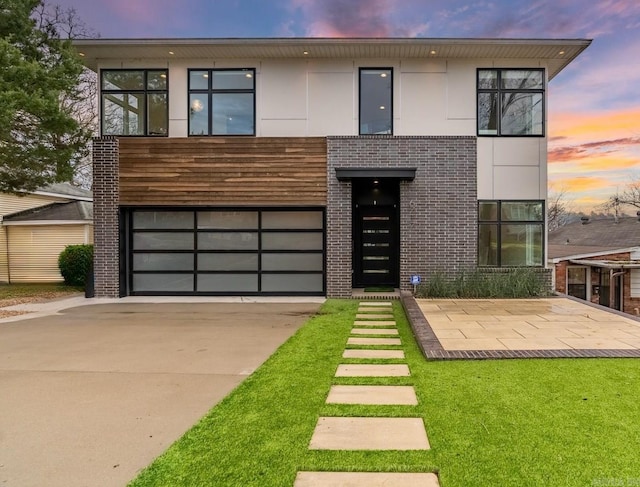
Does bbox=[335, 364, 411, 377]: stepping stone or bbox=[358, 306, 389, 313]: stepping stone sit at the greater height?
bbox=[358, 306, 389, 313]: stepping stone

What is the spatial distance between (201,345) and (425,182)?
6786mm

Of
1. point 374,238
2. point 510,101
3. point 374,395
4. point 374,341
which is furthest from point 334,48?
point 374,395

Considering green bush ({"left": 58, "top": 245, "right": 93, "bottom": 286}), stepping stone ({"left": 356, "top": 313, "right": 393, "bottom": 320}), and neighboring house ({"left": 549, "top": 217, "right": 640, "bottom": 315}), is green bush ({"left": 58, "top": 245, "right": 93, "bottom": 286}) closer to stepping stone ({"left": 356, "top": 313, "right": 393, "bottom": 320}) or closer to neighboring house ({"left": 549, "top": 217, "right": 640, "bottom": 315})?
stepping stone ({"left": 356, "top": 313, "right": 393, "bottom": 320})

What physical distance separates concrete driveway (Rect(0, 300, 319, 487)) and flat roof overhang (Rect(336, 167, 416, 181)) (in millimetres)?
3643

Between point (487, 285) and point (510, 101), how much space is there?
473cm

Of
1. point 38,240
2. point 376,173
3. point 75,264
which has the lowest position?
point 75,264

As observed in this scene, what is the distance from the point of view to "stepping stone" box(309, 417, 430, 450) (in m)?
2.70

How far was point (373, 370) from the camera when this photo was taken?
4344 mm

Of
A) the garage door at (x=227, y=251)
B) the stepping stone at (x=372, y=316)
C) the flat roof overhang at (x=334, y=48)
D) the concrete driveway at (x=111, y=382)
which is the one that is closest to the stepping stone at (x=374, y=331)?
the stepping stone at (x=372, y=316)

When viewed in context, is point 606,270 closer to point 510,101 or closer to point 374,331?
point 510,101

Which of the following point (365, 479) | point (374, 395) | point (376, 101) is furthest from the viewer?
→ point (376, 101)

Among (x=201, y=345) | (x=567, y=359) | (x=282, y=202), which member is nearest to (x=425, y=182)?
(x=282, y=202)

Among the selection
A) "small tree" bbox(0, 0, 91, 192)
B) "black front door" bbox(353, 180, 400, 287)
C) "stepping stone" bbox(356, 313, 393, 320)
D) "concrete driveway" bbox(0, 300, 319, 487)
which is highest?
"small tree" bbox(0, 0, 91, 192)

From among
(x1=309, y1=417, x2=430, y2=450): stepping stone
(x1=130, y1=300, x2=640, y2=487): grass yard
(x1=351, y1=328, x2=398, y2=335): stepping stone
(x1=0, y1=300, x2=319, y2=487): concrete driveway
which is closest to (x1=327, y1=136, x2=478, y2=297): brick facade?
(x1=0, y1=300, x2=319, y2=487): concrete driveway
